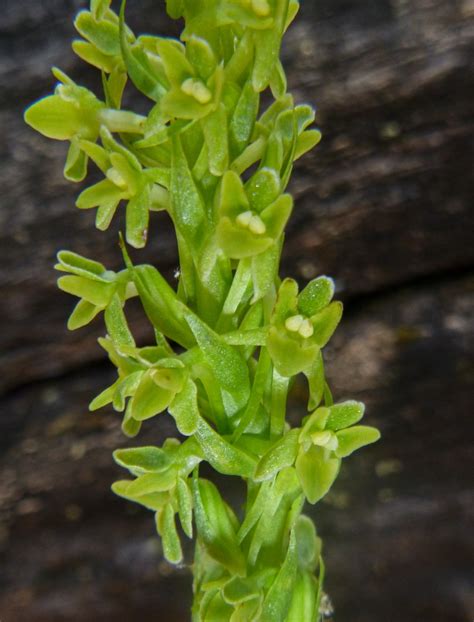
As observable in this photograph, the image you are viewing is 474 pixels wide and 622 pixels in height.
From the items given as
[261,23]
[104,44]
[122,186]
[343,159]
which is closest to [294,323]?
[122,186]

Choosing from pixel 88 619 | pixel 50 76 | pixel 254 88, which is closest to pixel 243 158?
pixel 254 88

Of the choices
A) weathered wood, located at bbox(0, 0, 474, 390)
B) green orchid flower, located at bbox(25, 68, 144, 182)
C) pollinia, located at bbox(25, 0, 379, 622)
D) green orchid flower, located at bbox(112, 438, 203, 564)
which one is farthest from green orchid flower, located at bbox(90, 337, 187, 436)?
weathered wood, located at bbox(0, 0, 474, 390)

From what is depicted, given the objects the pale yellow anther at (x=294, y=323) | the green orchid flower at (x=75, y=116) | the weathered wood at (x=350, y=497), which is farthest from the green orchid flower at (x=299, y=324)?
the weathered wood at (x=350, y=497)

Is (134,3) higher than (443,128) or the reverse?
higher

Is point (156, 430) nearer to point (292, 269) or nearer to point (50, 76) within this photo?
point (292, 269)

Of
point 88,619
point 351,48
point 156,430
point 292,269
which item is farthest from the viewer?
point 88,619

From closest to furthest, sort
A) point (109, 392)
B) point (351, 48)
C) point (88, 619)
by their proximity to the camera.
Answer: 1. point (109, 392)
2. point (351, 48)
3. point (88, 619)
